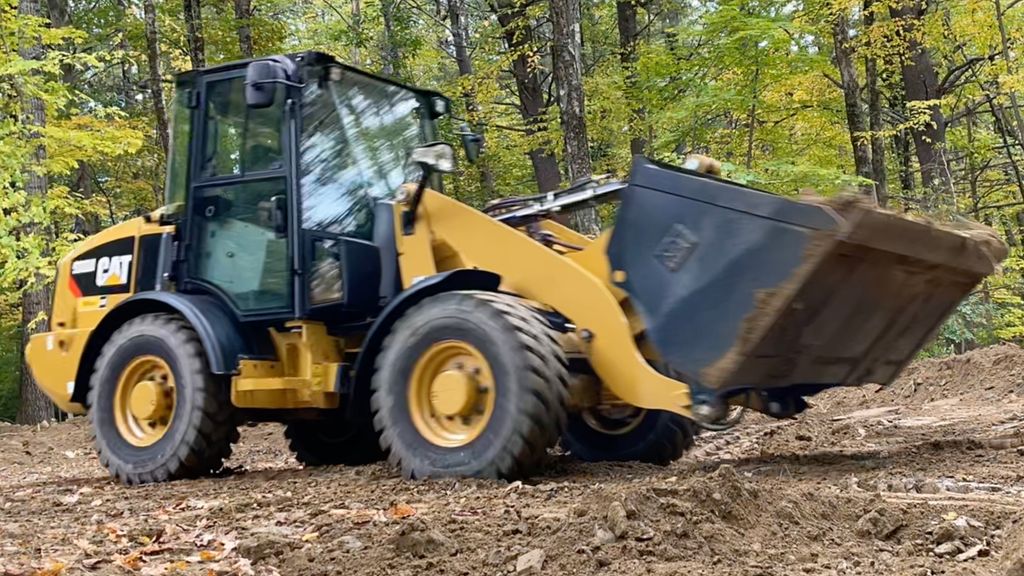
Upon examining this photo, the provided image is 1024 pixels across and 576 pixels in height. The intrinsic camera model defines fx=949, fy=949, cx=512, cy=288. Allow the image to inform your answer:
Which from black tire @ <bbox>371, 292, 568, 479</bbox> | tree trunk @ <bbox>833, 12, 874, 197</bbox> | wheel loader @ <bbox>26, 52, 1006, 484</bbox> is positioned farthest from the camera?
tree trunk @ <bbox>833, 12, 874, 197</bbox>

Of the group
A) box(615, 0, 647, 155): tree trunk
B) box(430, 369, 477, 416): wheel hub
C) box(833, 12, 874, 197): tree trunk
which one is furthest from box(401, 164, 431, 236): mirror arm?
box(615, 0, 647, 155): tree trunk

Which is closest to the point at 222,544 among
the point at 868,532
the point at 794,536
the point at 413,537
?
the point at 413,537

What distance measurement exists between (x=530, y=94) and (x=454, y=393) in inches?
545

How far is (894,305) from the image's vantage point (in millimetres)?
5008

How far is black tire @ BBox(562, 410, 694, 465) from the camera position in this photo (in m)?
6.02

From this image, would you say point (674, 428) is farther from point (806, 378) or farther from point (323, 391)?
point (323, 391)

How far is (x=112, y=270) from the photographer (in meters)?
7.12

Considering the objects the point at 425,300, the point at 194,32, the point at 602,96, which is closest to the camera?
the point at 425,300

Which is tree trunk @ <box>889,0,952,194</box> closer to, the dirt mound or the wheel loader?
the dirt mound

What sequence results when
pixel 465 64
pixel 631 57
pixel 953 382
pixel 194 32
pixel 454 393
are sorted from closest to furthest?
pixel 454 393 < pixel 953 382 < pixel 194 32 < pixel 631 57 < pixel 465 64

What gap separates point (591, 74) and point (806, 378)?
12.8 m

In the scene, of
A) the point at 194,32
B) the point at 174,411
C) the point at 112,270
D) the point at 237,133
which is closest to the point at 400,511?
the point at 174,411

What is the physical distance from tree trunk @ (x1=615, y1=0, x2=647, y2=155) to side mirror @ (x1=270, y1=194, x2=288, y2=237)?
33.3 feet

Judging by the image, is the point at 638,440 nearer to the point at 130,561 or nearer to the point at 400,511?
the point at 400,511
